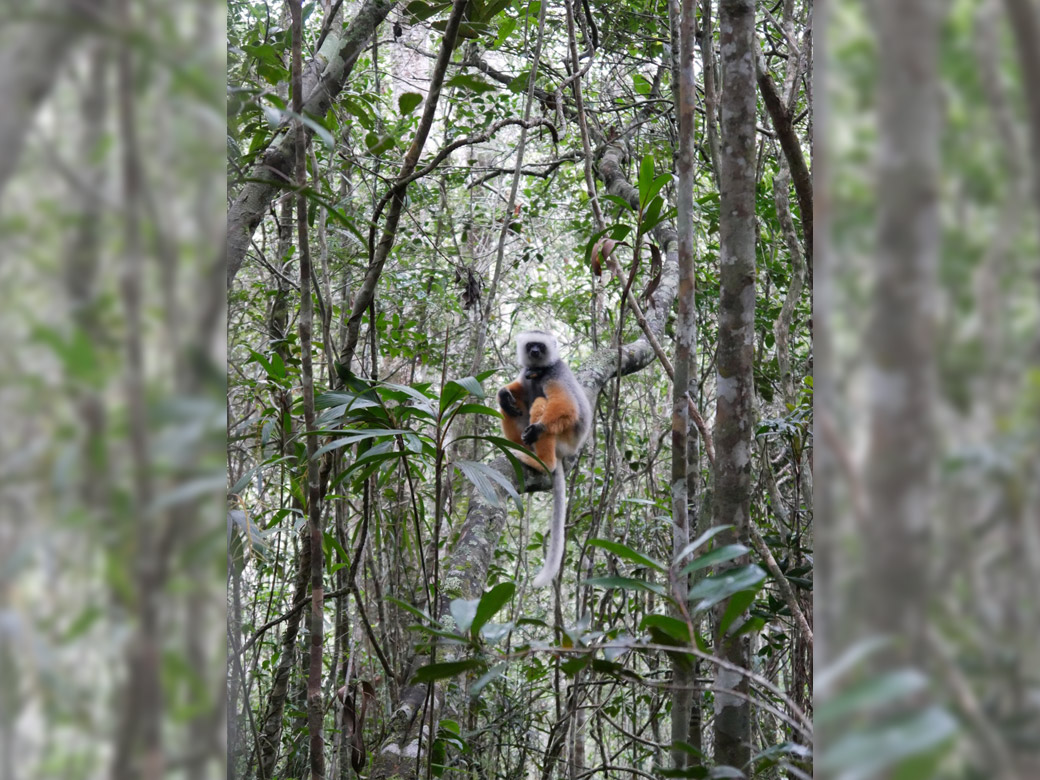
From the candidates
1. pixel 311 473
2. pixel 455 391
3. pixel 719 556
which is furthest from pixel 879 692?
pixel 455 391

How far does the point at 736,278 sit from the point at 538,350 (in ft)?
12.7

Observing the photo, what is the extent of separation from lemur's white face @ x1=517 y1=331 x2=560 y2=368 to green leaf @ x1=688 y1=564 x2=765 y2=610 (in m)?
4.66

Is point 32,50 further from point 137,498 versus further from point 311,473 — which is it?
point 311,473

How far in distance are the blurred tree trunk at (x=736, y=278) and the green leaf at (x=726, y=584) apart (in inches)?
26.1

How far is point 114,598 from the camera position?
42cm

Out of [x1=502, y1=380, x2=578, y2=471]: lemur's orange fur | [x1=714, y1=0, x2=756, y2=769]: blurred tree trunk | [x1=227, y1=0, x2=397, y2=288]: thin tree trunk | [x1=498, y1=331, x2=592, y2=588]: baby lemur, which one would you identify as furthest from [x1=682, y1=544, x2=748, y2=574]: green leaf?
[x1=502, y1=380, x2=578, y2=471]: lemur's orange fur

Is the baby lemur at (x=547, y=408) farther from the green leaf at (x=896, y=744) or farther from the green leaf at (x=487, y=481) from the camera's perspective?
the green leaf at (x=896, y=744)

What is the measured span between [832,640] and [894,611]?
4cm

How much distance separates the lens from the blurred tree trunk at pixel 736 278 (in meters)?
1.75

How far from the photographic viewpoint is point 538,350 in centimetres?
571

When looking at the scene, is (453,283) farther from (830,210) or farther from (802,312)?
(830,210)

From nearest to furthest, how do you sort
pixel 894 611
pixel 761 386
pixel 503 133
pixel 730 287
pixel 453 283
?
1. pixel 894 611
2. pixel 730 287
3. pixel 761 386
4. pixel 453 283
5. pixel 503 133

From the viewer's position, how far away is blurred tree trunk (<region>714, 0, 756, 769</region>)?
1.75 m

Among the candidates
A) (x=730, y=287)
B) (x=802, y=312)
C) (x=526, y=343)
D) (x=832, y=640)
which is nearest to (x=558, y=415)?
(x=526, y=343)
